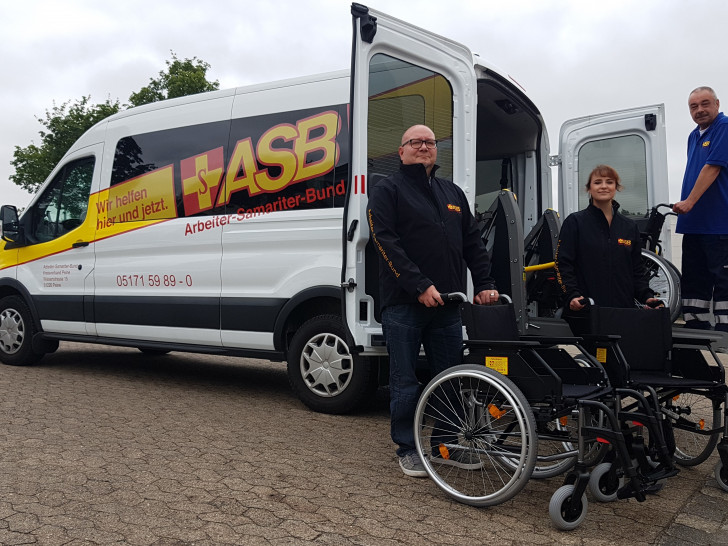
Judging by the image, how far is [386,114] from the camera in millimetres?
4559

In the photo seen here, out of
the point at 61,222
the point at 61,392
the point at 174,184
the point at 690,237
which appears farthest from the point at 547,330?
the point at 61,222

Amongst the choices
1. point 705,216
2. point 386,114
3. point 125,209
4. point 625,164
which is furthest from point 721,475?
point 125,209

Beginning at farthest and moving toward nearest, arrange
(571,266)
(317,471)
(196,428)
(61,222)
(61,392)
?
(61,222) < (61,392) < (196,428) < (571,266) < (317,471)

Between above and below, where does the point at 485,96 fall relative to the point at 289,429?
above

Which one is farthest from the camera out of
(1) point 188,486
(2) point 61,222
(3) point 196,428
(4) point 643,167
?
(2) point 61,222

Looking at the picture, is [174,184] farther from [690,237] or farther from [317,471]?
[690,237]

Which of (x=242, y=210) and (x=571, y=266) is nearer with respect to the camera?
(x=571, y=266)

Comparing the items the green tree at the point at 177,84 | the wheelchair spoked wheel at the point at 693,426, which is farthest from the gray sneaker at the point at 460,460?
the green tree at the point at 177,84

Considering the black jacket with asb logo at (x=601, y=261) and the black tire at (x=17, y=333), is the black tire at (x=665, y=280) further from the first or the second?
the black tire at (x=17, y=333)

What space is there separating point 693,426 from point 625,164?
315cm

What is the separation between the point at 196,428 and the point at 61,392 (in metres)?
1.82

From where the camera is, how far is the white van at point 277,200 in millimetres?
4551

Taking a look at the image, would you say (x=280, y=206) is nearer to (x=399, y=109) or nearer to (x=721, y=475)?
(x=399, y=109)

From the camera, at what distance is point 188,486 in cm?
337
